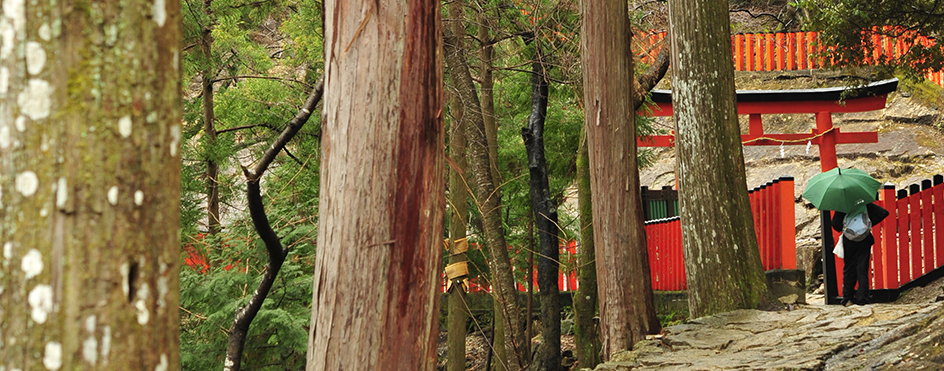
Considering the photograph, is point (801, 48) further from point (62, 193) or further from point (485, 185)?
point (62, 193)

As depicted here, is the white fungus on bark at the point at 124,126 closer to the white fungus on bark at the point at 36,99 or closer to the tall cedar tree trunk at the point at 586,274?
the white fungus on bark at the point at 36,99

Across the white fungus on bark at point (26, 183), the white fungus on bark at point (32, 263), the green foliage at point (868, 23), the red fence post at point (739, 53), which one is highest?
the red fence post at point (739, 53)

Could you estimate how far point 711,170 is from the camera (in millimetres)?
7508

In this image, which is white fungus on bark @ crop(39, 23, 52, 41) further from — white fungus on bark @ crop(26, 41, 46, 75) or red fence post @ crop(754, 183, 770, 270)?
red fence post @ crop(754, 183, 770, 270)

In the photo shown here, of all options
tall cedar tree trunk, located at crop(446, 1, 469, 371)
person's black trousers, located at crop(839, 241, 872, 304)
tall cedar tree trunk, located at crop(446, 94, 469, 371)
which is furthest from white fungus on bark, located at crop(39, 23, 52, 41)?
tall cedar tree trunk, located at crop(446, 94, 469, 371)

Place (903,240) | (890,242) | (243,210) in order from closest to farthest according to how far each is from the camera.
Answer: (890,242) < (903,240) < (243,210)

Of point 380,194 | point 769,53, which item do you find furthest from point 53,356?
point 769,53

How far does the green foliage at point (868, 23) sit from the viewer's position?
33.5 feet

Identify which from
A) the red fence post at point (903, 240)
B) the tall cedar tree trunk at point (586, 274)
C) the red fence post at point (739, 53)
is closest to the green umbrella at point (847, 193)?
the red fence post at point (903, 240)

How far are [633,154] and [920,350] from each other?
13.7ft

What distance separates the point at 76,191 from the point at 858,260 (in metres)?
8.09

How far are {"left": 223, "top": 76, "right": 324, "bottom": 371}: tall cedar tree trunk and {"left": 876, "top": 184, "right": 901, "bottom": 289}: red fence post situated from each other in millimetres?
6602

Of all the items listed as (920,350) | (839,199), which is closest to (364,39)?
(920,350)

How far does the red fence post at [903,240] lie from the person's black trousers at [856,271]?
106 centimetres
